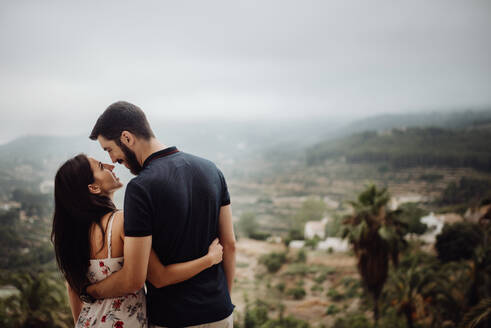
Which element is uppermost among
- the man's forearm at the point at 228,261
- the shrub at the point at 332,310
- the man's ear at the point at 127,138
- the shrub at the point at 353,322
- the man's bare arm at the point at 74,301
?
the man's ear at the point at 127,138

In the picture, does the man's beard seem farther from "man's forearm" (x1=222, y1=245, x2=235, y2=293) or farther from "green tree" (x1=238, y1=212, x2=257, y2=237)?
"green tree" (x1=238, y1=212, x2=257, y2=237)

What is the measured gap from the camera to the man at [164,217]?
922 millimetres

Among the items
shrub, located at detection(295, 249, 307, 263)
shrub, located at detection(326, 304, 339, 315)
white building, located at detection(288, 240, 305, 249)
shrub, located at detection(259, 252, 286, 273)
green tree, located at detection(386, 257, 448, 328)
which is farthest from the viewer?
white building, located at detection(288, 240, 305, 249)

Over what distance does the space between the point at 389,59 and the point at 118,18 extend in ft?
216

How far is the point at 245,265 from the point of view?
911 inches

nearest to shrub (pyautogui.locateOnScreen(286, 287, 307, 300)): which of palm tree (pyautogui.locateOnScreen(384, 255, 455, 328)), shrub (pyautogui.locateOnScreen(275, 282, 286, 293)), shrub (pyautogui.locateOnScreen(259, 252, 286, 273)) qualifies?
shrub (pyautogui.locateOnScreen(275, 282, 286, 293))

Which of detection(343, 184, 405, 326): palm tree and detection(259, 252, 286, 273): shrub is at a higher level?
detection(343, 184, 405, 326): palm tree

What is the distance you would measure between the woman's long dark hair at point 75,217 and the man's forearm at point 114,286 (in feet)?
0.19

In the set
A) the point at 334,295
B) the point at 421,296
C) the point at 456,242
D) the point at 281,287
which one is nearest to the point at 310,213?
the point at 281,287

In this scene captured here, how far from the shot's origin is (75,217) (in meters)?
1.04

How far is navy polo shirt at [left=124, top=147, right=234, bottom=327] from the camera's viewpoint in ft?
3.01

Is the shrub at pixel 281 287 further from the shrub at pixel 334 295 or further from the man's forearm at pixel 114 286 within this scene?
the man's forearm at pixel 114 286

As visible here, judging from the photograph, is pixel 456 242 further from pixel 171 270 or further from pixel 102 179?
pixel 102 179

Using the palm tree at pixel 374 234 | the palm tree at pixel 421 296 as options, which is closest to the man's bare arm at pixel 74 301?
the palm tree at pixel 374 234
